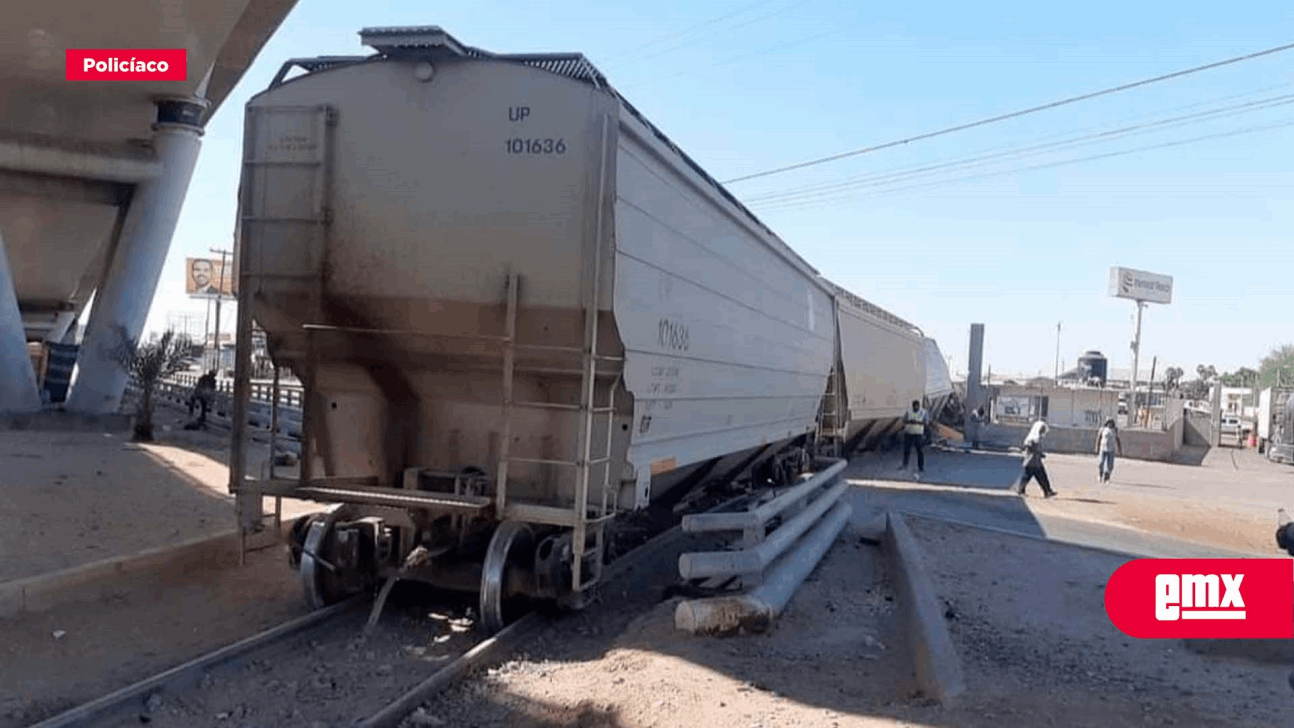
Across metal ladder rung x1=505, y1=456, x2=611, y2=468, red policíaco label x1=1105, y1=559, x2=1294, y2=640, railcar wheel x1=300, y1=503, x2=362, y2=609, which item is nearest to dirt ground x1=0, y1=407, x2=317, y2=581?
railcar wheel x1=300, y1=503, x2=362, y2=609

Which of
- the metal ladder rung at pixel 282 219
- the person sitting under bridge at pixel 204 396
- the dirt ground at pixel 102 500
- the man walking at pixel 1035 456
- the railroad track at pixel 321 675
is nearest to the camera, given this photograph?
the railroad track at pixel 321 675

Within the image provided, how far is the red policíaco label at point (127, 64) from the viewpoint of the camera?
2212 cm

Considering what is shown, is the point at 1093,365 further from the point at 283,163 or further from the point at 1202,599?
the point at 283,163

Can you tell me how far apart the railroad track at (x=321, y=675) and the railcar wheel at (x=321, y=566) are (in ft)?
0.46

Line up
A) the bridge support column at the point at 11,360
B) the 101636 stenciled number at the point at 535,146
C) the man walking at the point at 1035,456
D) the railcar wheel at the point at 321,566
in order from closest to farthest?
the 101636 stenciled number at the point at 535,146 < the railcar wheel at the point at 321,566 < the man walking at the point at 1035,456 < the bridge support column at the point at 11,360

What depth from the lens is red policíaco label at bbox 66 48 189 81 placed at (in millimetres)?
22125

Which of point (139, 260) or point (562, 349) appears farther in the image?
point (139, 260)

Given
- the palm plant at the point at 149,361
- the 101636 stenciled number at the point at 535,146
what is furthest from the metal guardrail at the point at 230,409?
the 101636 stenciled number at the point at 535,146

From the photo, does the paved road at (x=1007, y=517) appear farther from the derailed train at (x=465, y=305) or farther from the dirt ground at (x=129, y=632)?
the dirt ground at (x=129, y=632)

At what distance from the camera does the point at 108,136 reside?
91.6 ft

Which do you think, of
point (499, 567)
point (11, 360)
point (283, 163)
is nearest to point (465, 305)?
point (283, 163)

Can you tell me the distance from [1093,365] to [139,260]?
64.1 m

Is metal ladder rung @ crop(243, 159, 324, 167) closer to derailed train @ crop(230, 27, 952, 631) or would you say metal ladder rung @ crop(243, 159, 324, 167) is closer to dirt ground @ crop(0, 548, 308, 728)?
derailed train @ crop(230, 27, 952, 631)

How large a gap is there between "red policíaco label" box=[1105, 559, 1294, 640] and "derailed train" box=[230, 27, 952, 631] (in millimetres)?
3991
